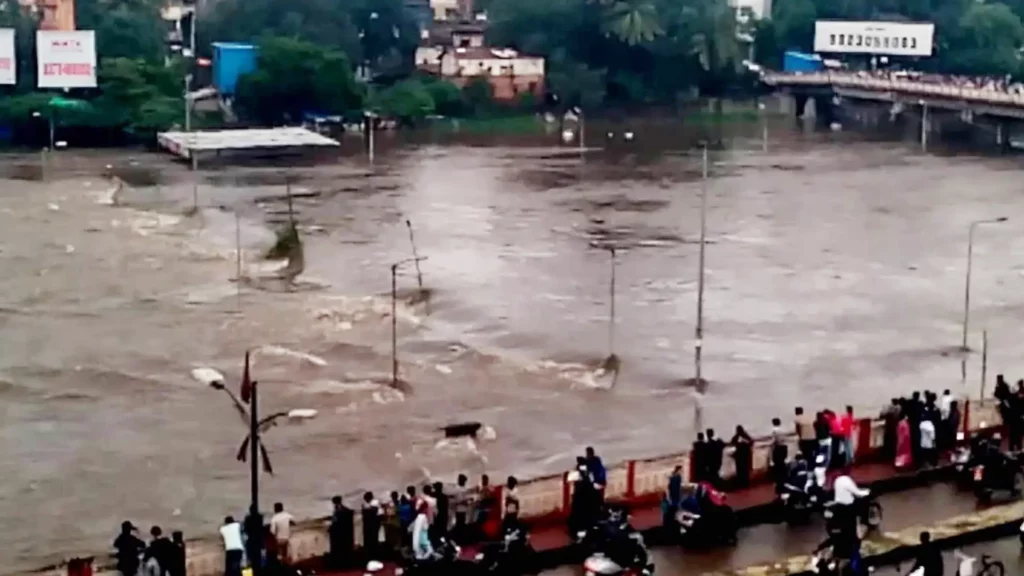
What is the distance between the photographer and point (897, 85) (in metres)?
76.4

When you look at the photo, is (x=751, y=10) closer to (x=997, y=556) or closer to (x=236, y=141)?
(x=236, y=141)

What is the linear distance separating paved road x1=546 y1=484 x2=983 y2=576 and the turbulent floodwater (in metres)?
6.21

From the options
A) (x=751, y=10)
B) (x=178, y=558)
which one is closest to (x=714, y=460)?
(x=178, y=558)

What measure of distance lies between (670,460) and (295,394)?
10044mm

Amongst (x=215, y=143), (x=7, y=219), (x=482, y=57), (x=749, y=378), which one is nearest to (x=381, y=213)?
(x=7, y=219)

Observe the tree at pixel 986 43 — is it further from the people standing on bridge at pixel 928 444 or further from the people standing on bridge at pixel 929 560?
the people standing on bridge at pixel 929 560

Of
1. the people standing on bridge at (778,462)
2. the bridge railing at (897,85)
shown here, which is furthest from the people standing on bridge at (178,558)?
the bridge railing at (897,85)

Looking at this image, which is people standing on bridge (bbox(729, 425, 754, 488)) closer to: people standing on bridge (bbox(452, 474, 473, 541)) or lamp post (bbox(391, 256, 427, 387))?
people standing on bridge (bbox(452, 474, 473, 541))

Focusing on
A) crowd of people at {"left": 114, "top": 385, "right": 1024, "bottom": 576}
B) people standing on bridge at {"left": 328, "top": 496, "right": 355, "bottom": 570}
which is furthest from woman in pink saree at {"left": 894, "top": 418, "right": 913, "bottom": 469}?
people standing on bridge at {"left": 328, "top": 496, "right": 355, "bottom": 570}

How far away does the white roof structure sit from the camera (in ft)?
199

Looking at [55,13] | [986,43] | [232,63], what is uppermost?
[55,13]

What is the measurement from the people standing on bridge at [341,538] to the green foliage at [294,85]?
5786 centimetres

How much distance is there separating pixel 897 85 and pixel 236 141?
32.8 metres

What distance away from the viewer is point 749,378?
28094mm
